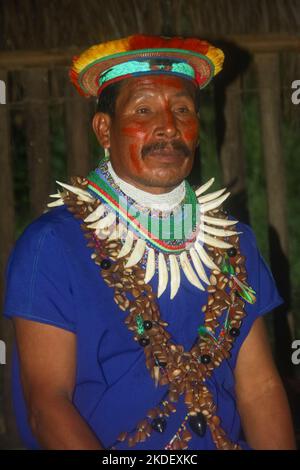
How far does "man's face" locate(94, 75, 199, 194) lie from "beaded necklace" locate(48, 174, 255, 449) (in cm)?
17

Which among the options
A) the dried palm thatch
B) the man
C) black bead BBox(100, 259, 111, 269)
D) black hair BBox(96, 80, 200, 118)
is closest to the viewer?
the man

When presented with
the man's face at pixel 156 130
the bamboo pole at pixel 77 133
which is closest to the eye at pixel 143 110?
the man's face at pixel 156 130

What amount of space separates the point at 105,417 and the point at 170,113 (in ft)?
2.82

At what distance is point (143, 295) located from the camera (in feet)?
7.62

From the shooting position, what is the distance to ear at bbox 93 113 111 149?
8.10 feet

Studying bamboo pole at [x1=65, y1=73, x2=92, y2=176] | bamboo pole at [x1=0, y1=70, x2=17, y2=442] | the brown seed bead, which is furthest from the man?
bamboo pole at [x1=0, y1=70, x2=17, y2=442]

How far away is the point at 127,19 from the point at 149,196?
1683mm

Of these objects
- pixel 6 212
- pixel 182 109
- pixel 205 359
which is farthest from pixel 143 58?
pixel 6 212

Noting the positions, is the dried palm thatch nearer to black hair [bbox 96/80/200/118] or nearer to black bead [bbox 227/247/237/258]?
black hair [bbox 96/80/200/118]

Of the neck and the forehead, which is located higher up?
the forehead

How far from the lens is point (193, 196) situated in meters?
2.53

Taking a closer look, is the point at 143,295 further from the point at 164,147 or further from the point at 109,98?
the point at 109,98

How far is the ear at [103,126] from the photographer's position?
2469mm

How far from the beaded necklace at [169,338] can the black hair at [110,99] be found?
0.71ft
